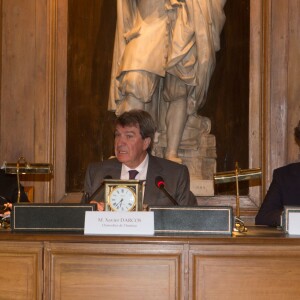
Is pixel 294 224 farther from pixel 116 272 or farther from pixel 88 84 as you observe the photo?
pixel 88 84

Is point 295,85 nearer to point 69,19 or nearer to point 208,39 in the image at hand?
point 208,39

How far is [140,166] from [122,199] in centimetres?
84

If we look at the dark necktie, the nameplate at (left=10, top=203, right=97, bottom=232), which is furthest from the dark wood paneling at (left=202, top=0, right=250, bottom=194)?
the nameplate at (left=10, top=203, right=97, bottom=232)

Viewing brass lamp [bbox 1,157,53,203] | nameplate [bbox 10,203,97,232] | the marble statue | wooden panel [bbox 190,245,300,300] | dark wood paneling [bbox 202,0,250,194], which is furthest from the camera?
dark wood paneling [bbox 202,0,250,194]

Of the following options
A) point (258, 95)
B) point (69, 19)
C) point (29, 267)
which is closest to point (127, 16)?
point (69, 19)

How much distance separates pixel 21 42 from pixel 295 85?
193 cm

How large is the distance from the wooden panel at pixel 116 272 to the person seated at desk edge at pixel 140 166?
2.62ft

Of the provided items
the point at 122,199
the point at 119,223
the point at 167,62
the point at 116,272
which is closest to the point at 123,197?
the point at 122,199

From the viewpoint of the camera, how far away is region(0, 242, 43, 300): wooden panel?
290 cm

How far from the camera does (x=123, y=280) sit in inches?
112

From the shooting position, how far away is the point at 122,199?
3.12 metres

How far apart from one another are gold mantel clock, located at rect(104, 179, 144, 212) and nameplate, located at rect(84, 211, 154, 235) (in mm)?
162

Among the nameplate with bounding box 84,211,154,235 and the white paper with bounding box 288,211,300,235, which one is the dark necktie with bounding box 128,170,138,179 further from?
the white paper with bounding box 288,211,300,235

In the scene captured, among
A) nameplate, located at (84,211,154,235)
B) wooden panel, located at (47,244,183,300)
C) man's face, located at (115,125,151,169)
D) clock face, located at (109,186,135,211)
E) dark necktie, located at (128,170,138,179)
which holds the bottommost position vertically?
wooden panel, located at (47,244,183,300)
